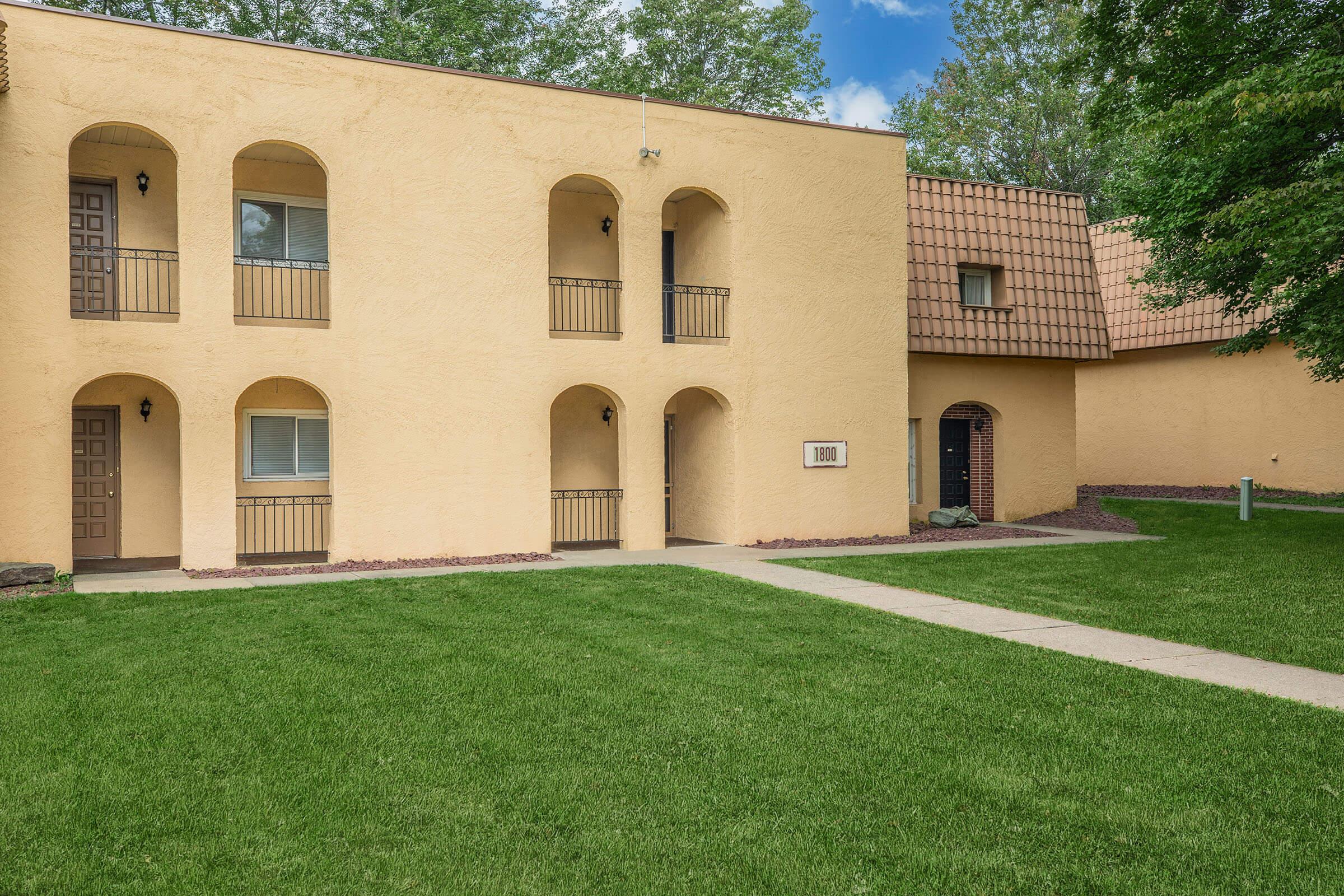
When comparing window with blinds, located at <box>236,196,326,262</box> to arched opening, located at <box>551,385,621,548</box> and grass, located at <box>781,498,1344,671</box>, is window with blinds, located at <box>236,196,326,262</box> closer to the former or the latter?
arched opening, located at <box>551,385,621,548</box>

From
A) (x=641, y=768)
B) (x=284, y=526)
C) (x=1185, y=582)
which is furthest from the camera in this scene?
(x=284, y=526)

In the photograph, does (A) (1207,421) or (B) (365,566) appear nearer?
(B) (365,566)

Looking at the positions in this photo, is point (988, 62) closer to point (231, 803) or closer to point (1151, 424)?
point (1151, 424)

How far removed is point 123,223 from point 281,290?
207 centimetres

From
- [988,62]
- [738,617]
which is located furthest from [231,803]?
[988,62]

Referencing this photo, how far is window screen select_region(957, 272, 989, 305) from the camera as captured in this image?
1853 cm

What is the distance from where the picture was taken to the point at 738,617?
28.5 ft

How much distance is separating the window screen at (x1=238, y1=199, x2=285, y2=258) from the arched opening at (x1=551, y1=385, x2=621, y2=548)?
4.52 m

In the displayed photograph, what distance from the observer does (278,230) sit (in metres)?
13.8

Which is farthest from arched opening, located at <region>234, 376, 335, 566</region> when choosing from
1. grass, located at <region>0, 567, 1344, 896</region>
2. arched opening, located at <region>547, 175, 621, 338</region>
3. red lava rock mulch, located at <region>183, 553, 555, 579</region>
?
grass, located at <region>0, 567, 1344, 896</region>

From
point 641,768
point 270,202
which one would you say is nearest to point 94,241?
point 270,202

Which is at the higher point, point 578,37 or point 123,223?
point 578,37

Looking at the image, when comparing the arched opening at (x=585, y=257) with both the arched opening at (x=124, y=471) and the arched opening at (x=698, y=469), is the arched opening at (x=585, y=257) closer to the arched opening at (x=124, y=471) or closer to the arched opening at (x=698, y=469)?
the arched opening at (x=698, y=469)

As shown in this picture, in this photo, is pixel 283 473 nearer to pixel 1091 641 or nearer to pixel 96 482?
pixel 96 482
